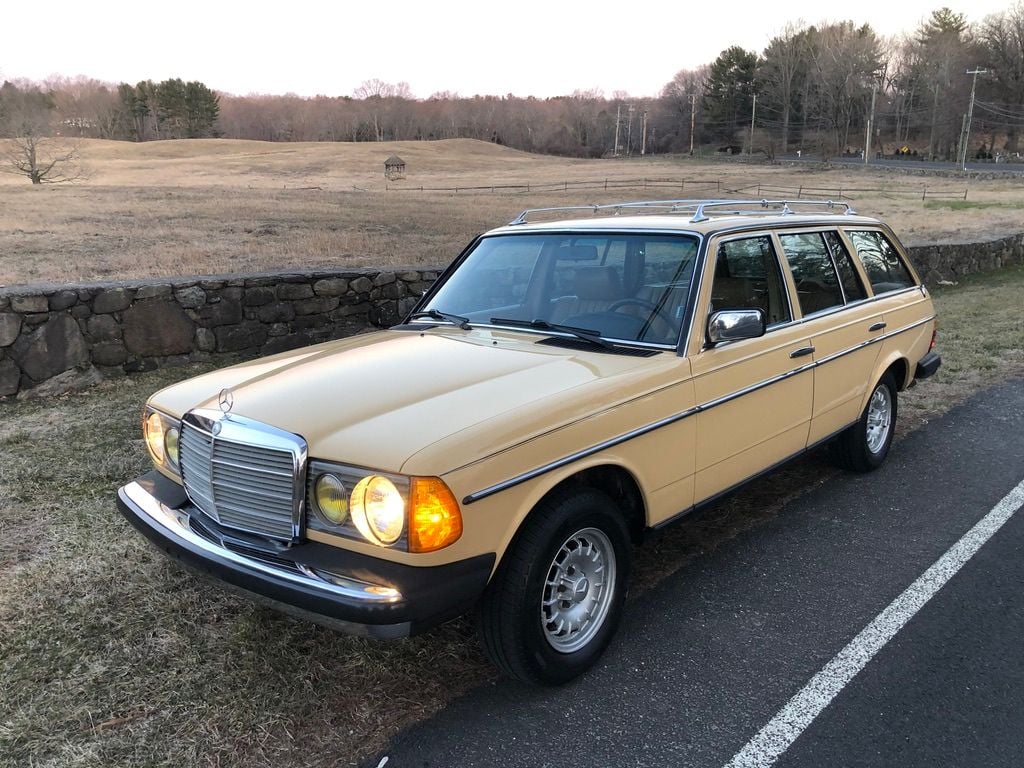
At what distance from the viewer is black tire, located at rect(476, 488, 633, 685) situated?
104 inches

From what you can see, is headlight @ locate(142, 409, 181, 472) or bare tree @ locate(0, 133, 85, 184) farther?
bare tree @ locate(0, 133, 85, 184)

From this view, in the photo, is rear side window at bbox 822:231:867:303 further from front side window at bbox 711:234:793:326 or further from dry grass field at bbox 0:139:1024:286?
dry grass field at bbox 0:139:1024:286

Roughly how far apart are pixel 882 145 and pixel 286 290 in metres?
116

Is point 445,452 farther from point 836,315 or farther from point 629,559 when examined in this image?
point 836,315

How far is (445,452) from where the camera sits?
2393 mm

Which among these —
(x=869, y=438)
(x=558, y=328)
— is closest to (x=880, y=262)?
(x=869, y=438)

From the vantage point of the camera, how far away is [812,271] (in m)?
4.32

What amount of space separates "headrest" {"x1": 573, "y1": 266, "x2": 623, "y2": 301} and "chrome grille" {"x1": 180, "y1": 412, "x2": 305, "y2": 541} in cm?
175

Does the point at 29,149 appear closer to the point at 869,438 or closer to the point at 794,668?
the point at 869,438

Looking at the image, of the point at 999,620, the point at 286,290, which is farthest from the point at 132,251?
the point at 999,620

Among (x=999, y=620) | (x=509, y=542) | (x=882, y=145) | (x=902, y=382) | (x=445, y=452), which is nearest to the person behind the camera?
(x=445, y=452)

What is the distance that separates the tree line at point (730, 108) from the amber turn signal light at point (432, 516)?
2382 inches

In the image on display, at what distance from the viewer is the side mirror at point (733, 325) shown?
3279mm

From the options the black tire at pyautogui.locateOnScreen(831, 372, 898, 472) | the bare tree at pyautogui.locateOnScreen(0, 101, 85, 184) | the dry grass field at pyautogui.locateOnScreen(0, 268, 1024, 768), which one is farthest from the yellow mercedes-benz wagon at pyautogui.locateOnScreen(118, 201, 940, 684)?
the bare tree at pyautogui.locateOnScreen(0, 101, 85, 184)
